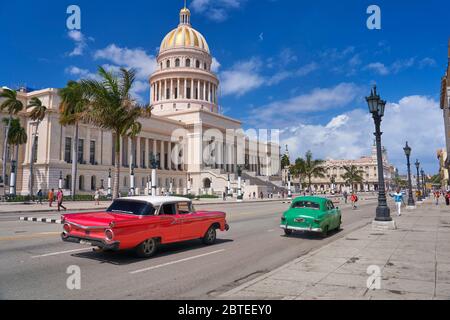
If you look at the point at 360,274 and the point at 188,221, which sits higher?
the point at 188,221

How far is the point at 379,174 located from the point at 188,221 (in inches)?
372

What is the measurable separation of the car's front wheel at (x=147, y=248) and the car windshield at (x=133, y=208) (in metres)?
0.70

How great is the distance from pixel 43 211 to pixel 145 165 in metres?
47.7

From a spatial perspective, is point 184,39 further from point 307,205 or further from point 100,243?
point 100,243

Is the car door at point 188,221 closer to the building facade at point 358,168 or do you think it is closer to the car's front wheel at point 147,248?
the car's front wheel at point 147,248

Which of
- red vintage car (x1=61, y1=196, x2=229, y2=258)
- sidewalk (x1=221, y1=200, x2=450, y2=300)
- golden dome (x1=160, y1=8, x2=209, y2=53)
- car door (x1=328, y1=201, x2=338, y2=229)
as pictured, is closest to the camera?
sidewalk (x1=221, y1=200, x2=450, y2=300)

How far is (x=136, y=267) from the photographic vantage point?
8.19 metres

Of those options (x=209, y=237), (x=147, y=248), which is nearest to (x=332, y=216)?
(x=209, y=237)

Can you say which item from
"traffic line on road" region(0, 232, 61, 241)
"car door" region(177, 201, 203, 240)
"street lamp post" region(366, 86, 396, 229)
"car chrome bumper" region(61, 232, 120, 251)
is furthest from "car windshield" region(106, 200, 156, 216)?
"street lamp post" region(366, 86, 396, 229)

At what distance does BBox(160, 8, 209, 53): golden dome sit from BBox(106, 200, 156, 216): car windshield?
87.3 meters

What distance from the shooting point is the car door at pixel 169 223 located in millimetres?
9500

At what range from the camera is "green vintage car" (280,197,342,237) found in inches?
517

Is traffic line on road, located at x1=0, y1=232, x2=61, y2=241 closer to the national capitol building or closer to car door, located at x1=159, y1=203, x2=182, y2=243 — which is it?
car door, located at x1=159, y1=203, x2=182, y2=243
